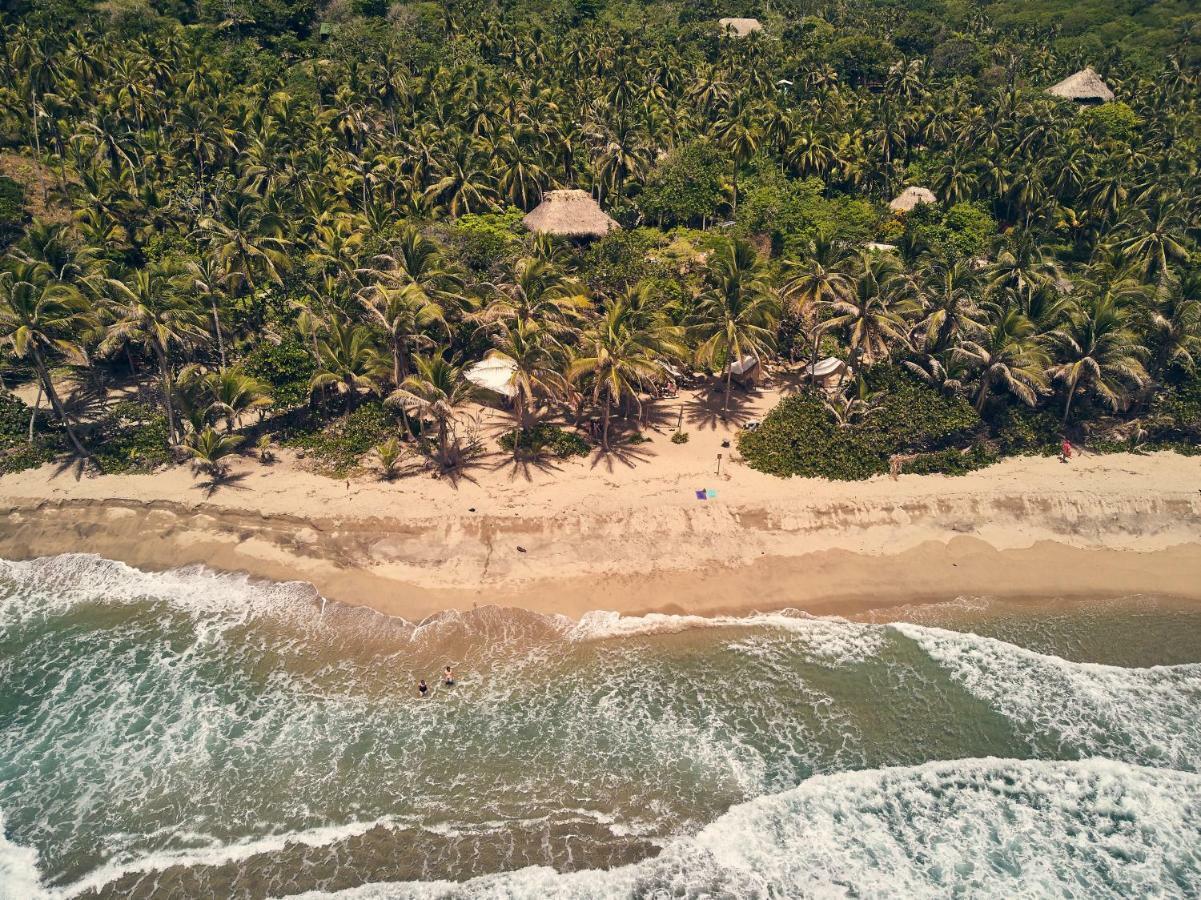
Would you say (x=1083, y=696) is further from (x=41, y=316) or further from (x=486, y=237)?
(x=41, y=316)

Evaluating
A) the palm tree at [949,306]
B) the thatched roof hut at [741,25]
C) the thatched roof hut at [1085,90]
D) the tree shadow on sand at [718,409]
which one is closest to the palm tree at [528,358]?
the tree shadow on sand at [718,409]

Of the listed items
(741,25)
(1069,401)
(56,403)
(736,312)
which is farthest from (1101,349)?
(741,25)

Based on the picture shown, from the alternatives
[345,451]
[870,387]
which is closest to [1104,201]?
[870,387]

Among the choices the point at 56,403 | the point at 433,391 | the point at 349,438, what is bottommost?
the point at 349,438

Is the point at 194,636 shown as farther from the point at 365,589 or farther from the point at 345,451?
the point at 345,451

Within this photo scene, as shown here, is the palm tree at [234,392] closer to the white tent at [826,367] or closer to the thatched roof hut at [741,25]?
the white tent at [826,367]

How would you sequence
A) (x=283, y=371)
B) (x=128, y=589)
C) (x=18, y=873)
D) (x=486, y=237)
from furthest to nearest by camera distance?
(x=486, y=237) < (x=283, y=371) < (x=128, y=589) < (x=18, y=873)

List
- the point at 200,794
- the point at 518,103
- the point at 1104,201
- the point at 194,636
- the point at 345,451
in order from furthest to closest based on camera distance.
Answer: the point at 518,103 < the point at 1104,201 < the point at 345,451 < the point at 194,636 < the point at 200,794
